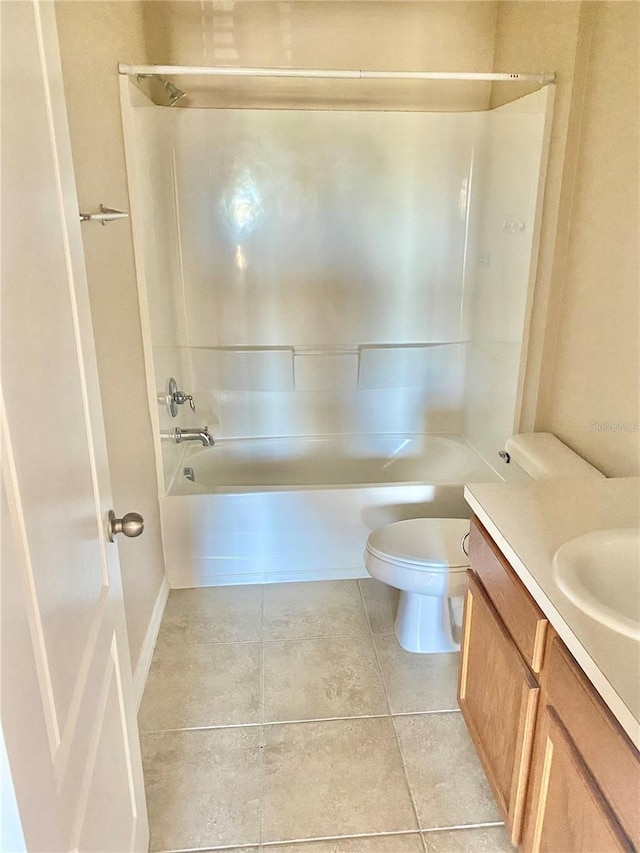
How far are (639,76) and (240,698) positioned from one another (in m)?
2.23

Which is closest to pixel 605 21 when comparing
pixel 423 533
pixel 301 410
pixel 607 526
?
pixel 607 526

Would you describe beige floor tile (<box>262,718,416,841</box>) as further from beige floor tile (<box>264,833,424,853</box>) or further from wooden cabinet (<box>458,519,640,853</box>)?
wooden cabinet (<box>458,519,640,853</box>)

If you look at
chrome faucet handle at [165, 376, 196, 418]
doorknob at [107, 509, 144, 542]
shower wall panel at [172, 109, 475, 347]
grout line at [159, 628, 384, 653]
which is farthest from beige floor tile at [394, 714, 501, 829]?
shower wall panel at [172, 109, 475, 347]

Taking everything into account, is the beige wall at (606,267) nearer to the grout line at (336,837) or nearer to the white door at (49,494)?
the grout line at (336,837)

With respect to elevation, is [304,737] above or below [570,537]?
below

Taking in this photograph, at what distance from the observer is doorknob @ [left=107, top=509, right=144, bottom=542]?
114cm

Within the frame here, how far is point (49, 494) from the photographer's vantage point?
2.82ft

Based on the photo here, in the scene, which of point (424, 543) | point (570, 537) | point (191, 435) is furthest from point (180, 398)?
point (570, 537)

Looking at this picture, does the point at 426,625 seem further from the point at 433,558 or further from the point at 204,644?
the point at 204,644

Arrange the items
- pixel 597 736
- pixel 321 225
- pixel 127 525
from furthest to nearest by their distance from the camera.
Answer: pixel 321 225, pixel 127 525, pixel 597 736

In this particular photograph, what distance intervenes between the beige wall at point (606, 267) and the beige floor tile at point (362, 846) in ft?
3.80

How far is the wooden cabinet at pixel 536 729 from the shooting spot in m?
0.98

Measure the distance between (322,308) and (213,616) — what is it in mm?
1569

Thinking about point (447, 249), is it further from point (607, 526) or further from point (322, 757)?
point (322, 757)
